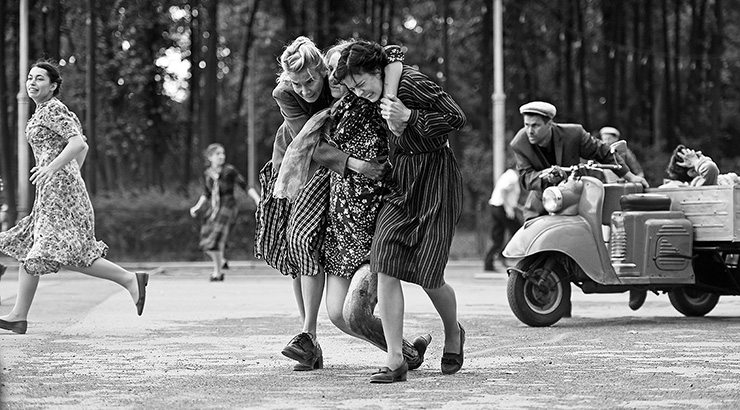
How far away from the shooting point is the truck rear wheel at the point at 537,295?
1066cm

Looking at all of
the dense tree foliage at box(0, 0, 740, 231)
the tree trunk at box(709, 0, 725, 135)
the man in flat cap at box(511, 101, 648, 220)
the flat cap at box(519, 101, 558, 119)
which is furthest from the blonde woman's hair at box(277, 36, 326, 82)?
the tree trunk at box(709, 0, 725, 135)

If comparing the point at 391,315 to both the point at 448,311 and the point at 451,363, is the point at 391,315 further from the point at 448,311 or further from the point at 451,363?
the point at 451,363

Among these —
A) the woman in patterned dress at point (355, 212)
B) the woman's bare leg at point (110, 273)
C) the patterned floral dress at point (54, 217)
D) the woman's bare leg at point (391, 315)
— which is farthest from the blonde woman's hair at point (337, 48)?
the woman's bare leg at point (110, 273)

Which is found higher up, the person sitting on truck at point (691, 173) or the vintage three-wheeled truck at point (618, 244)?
the person sitting on truck at point (691, 173)

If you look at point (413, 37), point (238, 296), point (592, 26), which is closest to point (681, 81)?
point (592, 26)

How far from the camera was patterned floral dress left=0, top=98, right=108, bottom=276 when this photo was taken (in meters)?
9.77

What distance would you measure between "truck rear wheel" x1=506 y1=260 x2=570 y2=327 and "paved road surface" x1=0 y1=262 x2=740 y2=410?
14cm

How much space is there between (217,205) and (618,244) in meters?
7.94

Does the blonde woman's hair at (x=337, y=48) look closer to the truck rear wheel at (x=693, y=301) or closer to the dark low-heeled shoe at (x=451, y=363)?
the dark low-heeled shoe at (x=451, y=363)

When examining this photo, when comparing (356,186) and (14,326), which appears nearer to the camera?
(356,186)

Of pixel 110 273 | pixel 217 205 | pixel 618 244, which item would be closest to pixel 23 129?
pixel 217 205

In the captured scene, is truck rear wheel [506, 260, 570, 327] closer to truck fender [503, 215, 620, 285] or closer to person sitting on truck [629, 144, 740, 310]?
truck fender [503, 215, 620, 285]

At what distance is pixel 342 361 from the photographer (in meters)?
8.06

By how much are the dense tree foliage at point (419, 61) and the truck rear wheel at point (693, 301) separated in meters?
17.7
